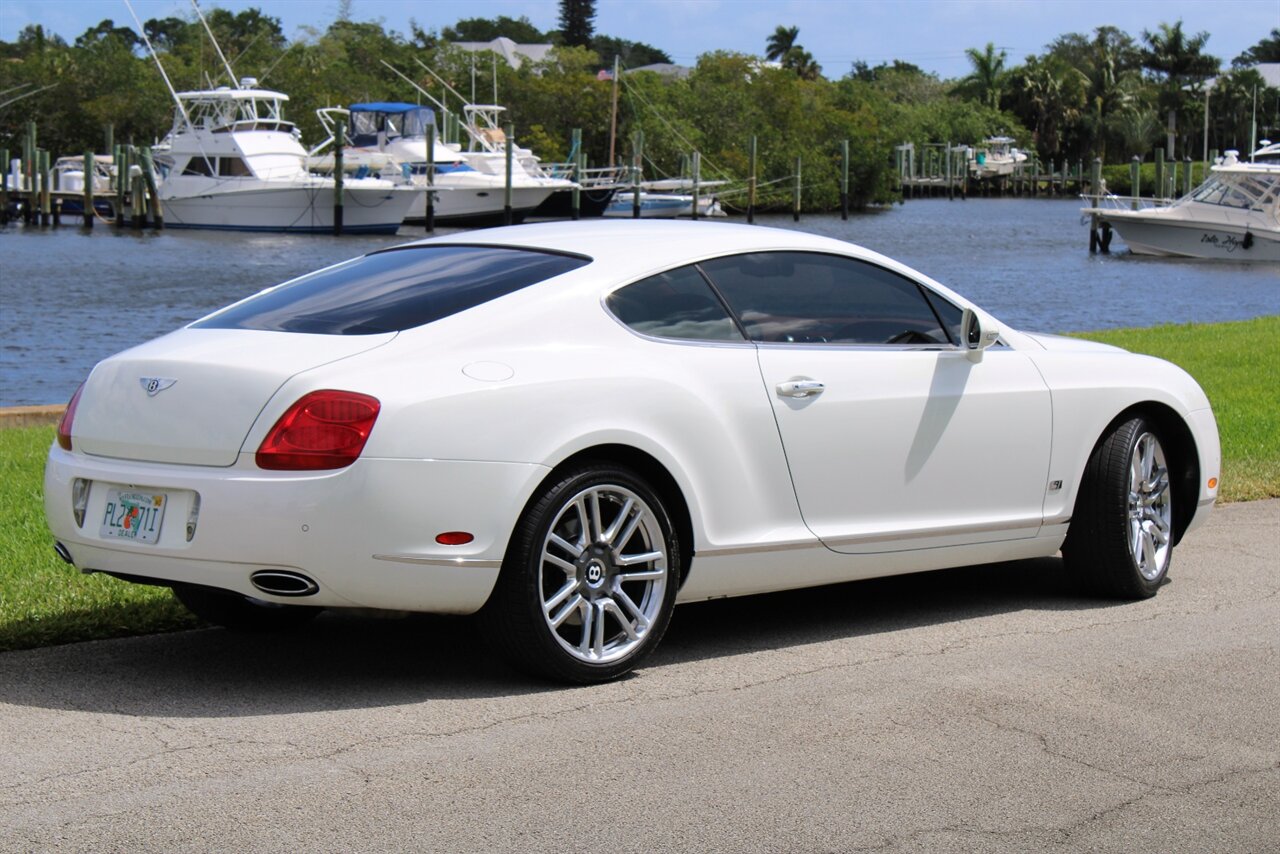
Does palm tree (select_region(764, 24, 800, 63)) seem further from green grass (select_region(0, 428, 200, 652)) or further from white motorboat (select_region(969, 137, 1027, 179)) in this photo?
green grass (select_region(0, 428, 200, 652))

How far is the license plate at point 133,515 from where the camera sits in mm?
5352

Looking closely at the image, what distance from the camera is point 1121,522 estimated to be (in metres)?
7.11

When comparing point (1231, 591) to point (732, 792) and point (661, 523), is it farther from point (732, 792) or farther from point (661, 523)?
point (732, 792)

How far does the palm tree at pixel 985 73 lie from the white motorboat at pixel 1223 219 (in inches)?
4369

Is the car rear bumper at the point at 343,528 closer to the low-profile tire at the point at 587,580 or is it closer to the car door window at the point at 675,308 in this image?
the low-profile tire at the point at 587,580

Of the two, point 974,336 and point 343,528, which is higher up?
point 974,336

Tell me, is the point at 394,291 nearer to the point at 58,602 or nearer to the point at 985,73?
the point at 58,602

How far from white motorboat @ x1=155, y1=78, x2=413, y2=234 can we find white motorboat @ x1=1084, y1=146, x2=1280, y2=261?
2678 cm

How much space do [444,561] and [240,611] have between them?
139cm

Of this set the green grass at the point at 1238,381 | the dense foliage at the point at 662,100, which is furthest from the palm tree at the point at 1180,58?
the green grass at the point at 1238,381

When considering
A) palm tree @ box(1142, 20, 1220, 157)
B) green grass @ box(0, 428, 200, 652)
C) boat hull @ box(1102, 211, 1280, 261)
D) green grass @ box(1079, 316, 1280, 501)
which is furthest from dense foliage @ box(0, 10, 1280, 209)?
green grass @ box(0, 428, 200, 652)

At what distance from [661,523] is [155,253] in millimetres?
51321

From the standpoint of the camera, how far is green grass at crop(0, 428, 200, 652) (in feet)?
20.7

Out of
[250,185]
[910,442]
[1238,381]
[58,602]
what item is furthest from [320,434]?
[250,185]
